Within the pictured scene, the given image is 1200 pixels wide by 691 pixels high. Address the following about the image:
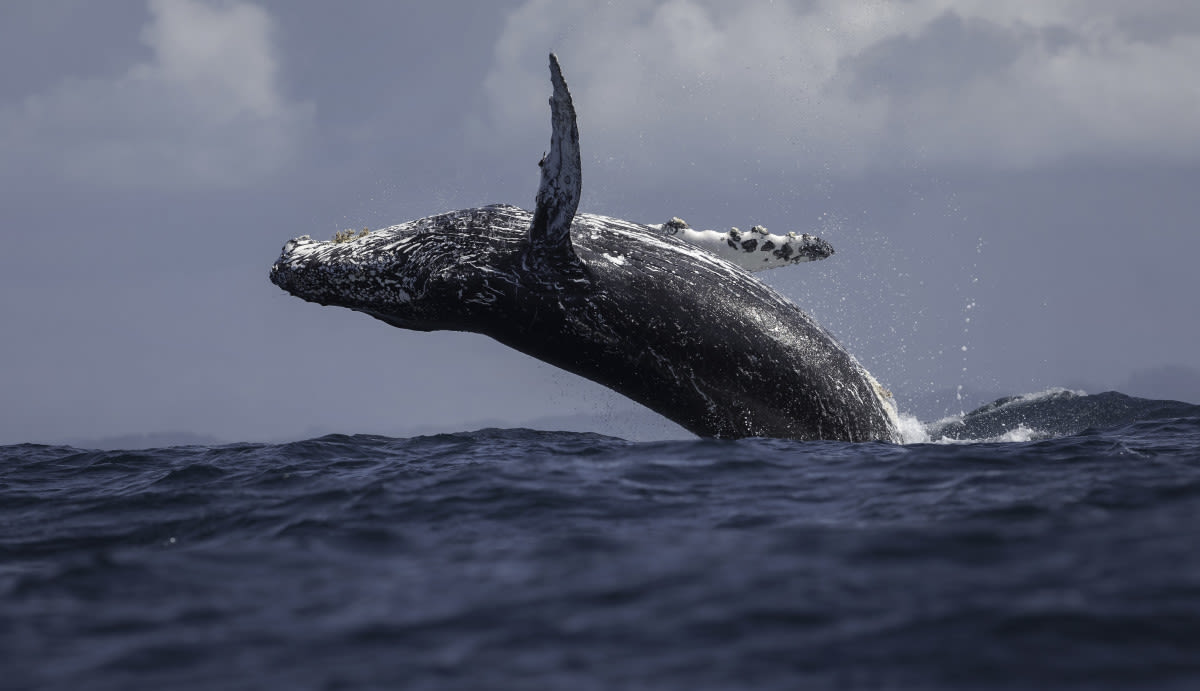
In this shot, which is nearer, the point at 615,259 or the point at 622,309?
the point at 622,309

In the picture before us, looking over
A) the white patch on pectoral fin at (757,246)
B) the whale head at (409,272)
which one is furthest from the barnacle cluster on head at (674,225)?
the whale head at (409,272)

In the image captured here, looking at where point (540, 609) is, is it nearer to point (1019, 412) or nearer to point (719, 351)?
point (719, 351)

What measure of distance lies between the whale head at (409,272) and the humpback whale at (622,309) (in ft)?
0.07

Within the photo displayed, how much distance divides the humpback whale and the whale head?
21 millimetres

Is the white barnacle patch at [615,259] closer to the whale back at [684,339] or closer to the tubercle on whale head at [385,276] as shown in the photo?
the whale back at [684,339]

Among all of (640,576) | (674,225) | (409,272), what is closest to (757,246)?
(674,225)

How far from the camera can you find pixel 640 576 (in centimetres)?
624

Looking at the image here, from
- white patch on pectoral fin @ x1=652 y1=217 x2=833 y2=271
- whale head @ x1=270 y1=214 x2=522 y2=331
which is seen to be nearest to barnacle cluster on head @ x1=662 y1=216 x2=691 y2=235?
white patch on pectoral fin @ x1=652 y1=217 x2=833 y2=271

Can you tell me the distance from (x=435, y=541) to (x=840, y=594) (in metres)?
3.45

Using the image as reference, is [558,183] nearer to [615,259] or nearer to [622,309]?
[615,259]

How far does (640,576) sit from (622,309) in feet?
21.9

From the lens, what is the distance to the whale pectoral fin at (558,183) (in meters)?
11.7

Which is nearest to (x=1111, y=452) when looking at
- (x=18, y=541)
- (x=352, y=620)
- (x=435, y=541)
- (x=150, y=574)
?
(x=435, y=541)

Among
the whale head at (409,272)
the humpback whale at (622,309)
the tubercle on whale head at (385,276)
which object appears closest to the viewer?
the humpback whale at (622,309)
